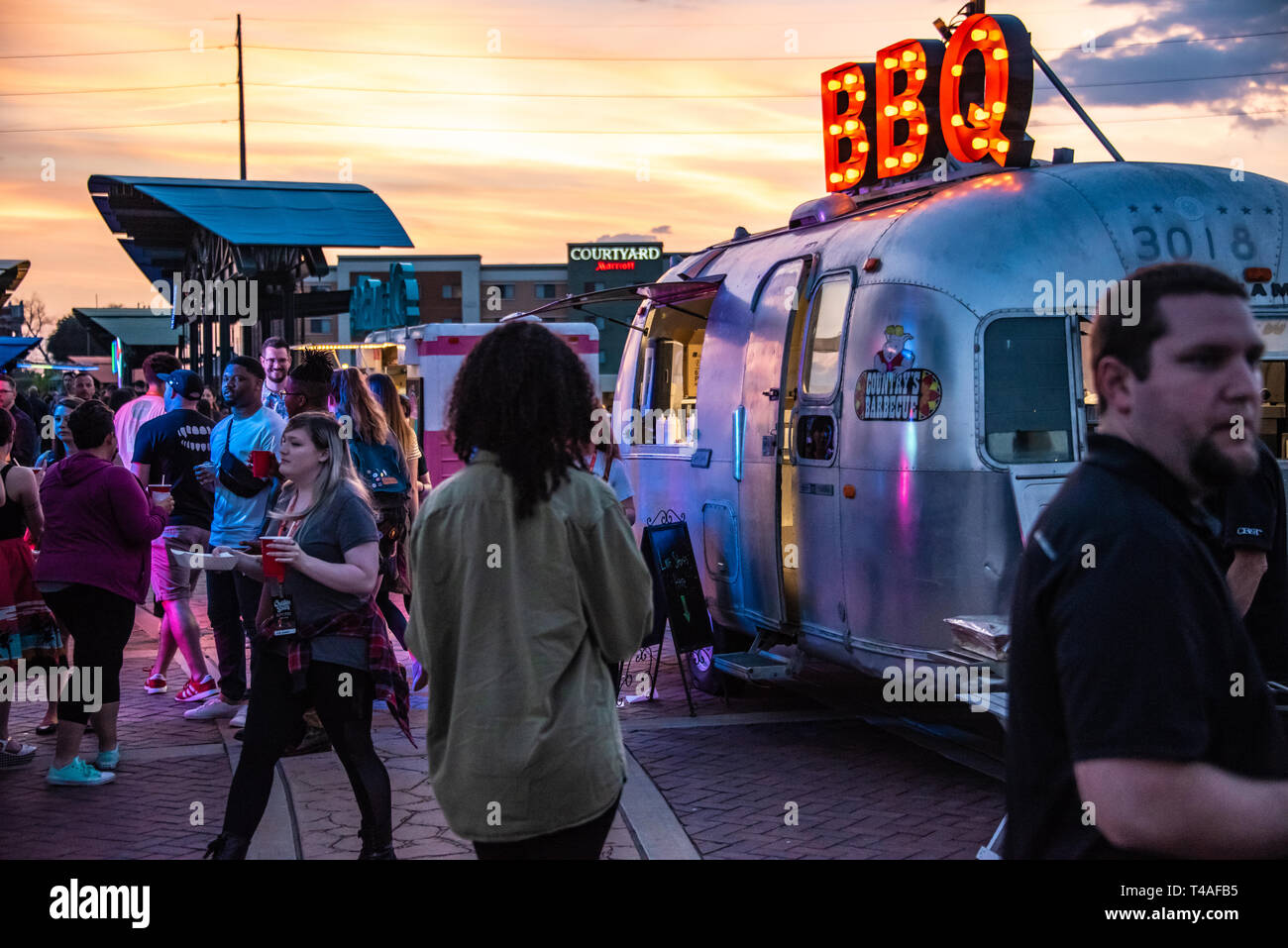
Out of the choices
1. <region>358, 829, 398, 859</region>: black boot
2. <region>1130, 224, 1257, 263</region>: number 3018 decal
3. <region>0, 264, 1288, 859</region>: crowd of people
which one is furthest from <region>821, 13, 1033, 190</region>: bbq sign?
<region>358, 829, 398, 859</region>: black boot

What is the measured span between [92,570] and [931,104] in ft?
17.8

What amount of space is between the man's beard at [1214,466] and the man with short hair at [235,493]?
21.8 feet

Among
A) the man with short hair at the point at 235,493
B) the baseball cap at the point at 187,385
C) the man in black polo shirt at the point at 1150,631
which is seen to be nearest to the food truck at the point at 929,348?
the man with short hair at the point at 235,493

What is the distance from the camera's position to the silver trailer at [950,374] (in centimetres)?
650

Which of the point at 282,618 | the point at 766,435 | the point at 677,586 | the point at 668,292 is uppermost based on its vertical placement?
the point at 668,292

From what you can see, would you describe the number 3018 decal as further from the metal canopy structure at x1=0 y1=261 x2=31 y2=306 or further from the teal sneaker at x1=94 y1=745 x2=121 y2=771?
the metal canopy structure at x1=0 y1=261 x2=31 y2=306

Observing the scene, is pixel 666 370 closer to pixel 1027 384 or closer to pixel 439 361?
pixel 1027 384

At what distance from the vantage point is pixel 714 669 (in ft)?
29.4

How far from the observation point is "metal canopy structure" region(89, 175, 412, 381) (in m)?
17.3

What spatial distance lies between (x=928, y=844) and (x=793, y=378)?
9.63ft

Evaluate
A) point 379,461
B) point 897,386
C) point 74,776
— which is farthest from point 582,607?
point 379,461

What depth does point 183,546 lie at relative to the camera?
8734 millimetres

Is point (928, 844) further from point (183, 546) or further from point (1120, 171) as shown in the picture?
point (183, 546)
